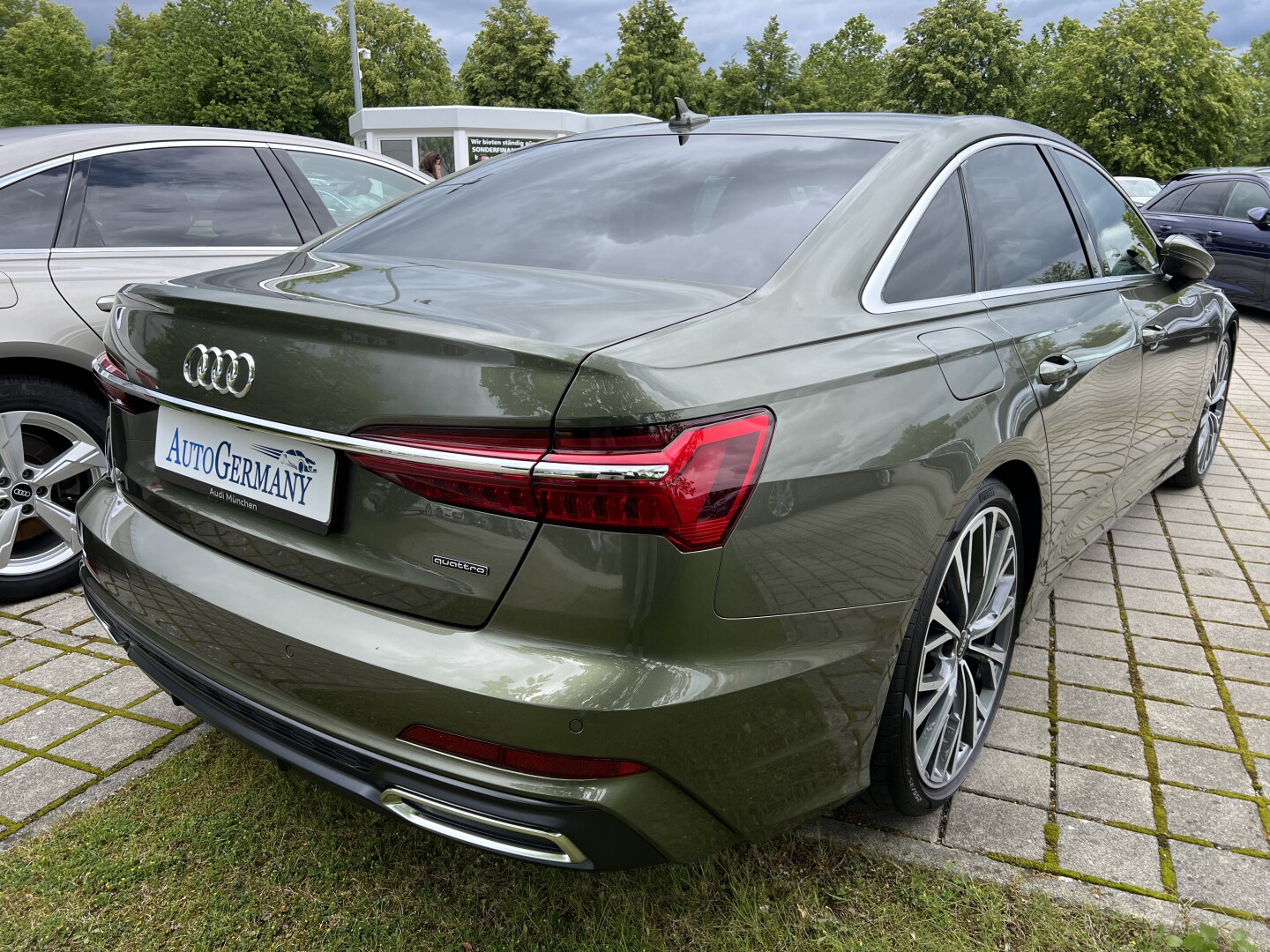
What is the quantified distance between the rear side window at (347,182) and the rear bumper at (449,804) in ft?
9.72

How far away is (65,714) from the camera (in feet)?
9.20

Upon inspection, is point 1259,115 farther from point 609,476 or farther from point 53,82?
point 609,476

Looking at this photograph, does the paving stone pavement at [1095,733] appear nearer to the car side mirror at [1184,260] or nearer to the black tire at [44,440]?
the black tire at [44,440]

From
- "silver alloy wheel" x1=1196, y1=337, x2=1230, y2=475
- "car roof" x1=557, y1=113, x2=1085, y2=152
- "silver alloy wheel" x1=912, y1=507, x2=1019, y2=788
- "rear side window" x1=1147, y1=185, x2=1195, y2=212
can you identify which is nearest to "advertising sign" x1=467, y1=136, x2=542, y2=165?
"rear side window" x1=1147, y1=185, x2=1195, y2=212

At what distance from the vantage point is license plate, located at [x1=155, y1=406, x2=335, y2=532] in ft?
5.59

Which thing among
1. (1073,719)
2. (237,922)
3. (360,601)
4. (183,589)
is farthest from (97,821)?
(1073,719)

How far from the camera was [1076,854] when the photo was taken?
7.38ft

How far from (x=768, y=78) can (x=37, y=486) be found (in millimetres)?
49436

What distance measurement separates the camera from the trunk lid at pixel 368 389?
1532 mm

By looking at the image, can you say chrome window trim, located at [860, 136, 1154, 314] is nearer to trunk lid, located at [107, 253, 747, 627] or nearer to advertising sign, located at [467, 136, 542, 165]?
trunk lid, located at [107, 253, 747, 627]

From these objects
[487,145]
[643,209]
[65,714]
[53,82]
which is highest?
[53,82]

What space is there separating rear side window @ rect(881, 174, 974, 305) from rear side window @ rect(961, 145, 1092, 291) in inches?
3.4

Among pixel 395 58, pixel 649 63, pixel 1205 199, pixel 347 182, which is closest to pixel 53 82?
pixel 395 58

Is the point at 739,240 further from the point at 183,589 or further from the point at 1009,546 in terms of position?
the point at 183,589
